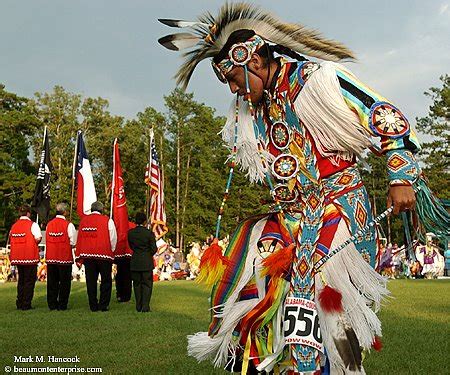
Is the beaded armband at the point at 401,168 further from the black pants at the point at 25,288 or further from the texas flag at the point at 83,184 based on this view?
the texas flag at the point at 83,184

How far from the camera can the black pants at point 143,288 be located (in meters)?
11.2

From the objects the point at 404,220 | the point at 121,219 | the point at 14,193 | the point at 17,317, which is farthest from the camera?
the point at 14,193

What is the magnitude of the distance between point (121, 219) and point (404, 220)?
40.7ft

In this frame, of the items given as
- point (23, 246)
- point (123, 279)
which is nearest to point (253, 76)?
point (23, 246)

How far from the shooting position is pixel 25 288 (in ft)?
39.3

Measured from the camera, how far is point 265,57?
3561mm

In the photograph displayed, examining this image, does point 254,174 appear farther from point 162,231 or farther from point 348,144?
point 162,231

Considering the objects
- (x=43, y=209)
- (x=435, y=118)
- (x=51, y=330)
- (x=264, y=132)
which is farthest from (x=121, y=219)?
(x=435, y=118)

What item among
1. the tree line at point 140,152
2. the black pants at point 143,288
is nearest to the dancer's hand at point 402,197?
the black pants at point 143,288

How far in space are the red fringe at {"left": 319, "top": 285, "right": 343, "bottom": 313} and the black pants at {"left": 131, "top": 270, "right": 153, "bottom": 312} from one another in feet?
27.5

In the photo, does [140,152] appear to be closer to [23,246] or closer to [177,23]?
[23,246]

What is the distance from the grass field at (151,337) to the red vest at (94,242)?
1.10m

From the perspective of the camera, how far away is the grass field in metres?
5.77

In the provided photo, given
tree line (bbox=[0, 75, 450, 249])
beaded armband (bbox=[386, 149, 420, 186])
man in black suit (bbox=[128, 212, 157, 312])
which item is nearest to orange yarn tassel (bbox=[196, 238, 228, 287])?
beaded armband (bbox=[386, 149, 420, 186])
